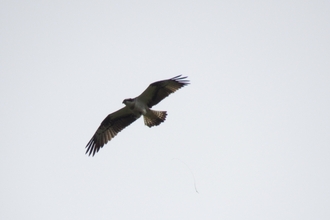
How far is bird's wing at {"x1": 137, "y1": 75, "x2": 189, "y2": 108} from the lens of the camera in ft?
37.6

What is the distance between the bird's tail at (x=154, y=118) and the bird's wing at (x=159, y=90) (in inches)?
10.6

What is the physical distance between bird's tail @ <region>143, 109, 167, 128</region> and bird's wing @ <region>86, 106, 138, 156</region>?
0.63 m

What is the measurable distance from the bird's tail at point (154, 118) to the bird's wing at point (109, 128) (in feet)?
2.07

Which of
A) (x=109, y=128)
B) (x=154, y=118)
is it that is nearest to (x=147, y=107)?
(x=154, y=118)

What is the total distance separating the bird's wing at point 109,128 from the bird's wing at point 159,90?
2.61 ft

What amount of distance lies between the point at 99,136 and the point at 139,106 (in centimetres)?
174

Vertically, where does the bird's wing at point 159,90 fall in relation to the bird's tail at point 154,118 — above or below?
above

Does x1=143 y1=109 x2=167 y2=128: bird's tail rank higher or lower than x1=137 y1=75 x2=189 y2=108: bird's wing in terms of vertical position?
lower

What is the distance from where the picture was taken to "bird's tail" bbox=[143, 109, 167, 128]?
1150cm

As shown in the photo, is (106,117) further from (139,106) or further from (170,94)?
(170,94)

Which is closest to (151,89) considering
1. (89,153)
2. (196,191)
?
(89,153)

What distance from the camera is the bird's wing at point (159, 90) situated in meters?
11.5

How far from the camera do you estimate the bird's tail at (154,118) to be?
1150 centimetres

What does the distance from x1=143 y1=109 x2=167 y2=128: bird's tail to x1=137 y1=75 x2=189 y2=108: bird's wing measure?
27 centimetres
